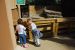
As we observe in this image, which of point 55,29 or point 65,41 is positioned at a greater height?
point 55,29

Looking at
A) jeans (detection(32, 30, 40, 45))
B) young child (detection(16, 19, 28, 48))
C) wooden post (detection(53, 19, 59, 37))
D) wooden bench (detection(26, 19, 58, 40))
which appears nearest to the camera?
young child (detection(16, 19, 28, 48))

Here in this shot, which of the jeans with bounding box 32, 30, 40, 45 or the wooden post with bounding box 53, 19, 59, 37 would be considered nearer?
the jeans with bounding box 32, 30, 40, 45

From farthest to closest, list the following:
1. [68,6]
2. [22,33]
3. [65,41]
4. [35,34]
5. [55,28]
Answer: [68,6], [55,28], [65,41], [35,34], [22,33]

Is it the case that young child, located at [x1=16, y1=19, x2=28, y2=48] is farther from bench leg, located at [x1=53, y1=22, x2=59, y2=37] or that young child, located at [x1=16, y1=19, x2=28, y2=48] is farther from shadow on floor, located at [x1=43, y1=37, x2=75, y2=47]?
bench leg, located at [x1=53, y1=22, x2=59, y2=37]

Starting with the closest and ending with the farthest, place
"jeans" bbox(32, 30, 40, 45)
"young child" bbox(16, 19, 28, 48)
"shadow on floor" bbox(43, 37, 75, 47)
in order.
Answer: "young child" bbox(16, 19, 28, 48)
"jeans" bbox(32, 30, 40, 45)
"shadow on floor" bbox(43, 37, 75, 47)

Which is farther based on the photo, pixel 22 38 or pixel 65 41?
pixel 65 41

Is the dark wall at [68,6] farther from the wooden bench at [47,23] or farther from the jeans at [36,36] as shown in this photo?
the jeans at [36,36]

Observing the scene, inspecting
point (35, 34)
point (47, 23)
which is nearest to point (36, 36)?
point (35, 34)

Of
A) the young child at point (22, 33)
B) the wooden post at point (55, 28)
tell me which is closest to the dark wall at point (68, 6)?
the wooden post at point (55, 28)

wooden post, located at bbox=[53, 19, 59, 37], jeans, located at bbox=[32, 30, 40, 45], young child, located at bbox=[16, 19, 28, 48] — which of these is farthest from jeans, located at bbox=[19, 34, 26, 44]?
wooden post, located at bbox=[53, 19, 59, 37]

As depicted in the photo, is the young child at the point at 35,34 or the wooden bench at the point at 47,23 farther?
the wooden bench at the point at 47,23

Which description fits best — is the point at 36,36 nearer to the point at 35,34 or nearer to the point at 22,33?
the point at 35,34

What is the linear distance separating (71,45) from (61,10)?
2.76m

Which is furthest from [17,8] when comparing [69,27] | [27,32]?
[69,27]
